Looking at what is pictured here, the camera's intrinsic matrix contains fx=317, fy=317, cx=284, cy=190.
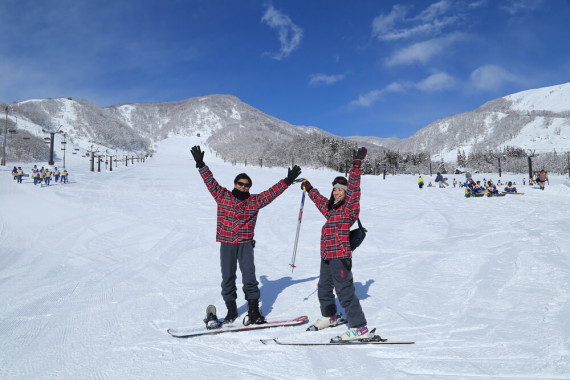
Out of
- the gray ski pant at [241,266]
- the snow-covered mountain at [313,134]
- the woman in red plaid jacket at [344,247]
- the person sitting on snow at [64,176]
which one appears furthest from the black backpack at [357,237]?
the snow-covered mountain at [313,134]

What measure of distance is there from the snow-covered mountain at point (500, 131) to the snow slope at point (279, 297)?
138248mm

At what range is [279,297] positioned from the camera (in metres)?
5.10

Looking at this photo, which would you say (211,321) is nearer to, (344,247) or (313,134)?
(344,247)

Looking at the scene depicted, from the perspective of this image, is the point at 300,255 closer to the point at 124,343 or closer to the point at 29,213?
the point at 124,343

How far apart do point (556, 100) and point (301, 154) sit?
20888 cm

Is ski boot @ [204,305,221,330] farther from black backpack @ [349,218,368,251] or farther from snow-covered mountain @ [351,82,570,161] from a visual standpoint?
snow-covered mountain @ [351,82,570,161]

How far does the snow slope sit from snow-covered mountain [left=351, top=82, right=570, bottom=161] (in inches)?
5443

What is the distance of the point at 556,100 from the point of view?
194250mm

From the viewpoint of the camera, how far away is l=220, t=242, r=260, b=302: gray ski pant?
12.8 feet

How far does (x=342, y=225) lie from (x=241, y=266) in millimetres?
1353

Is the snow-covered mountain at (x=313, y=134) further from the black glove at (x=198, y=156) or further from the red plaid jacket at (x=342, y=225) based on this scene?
the red plaid jacket at (x=342, y=225)

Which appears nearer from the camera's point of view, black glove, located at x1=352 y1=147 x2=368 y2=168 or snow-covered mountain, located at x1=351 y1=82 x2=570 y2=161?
black glove, located at x1=352 y1=147 x2=368 y2=168

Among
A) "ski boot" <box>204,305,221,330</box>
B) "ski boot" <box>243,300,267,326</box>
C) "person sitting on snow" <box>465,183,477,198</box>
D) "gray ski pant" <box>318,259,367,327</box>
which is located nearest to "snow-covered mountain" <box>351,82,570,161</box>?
"person sitting on snow" <box>465,183,477,198</box>

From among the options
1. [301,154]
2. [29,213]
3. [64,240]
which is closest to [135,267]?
[64,240]
